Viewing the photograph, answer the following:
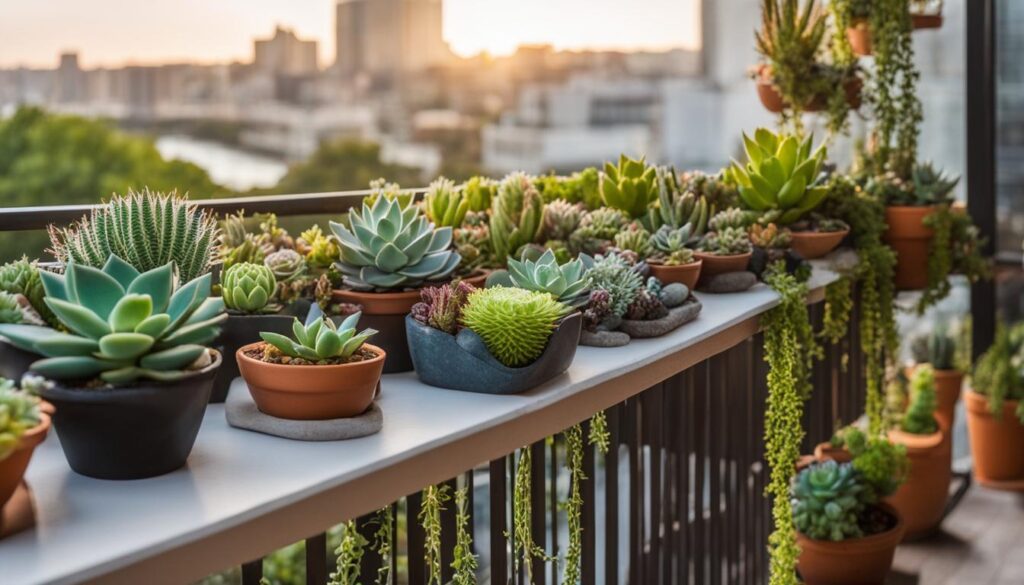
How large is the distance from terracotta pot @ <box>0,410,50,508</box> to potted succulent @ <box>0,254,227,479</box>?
0.38ft

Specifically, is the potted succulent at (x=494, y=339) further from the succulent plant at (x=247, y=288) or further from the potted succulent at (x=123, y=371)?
the potted succulent at (x=123, y=371)

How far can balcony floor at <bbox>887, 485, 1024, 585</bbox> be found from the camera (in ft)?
13.8

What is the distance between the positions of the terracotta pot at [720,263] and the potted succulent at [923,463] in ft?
6.41

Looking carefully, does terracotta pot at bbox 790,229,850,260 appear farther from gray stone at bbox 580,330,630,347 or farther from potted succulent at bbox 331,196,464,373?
potted succulent at bbox 331,196,464,373

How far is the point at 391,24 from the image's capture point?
24031 mm

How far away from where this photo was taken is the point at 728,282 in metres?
2.90

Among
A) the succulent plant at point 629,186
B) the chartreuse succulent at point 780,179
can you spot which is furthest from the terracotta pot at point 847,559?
the succulent plant at point 629,186

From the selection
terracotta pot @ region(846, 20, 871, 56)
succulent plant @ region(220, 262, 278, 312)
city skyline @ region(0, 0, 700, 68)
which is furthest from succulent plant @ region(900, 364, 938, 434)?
city skyline @ region(0, 0, 700, 68)

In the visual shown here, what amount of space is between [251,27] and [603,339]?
2336 centimetres

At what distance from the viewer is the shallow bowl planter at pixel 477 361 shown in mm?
1937

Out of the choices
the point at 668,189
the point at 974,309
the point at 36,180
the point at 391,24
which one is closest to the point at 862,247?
the point at 668,189

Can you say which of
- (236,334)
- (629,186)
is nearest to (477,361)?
(236,334)

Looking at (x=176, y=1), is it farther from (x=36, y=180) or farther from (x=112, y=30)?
(x=36, y=180)

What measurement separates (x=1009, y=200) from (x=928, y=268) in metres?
1.69
